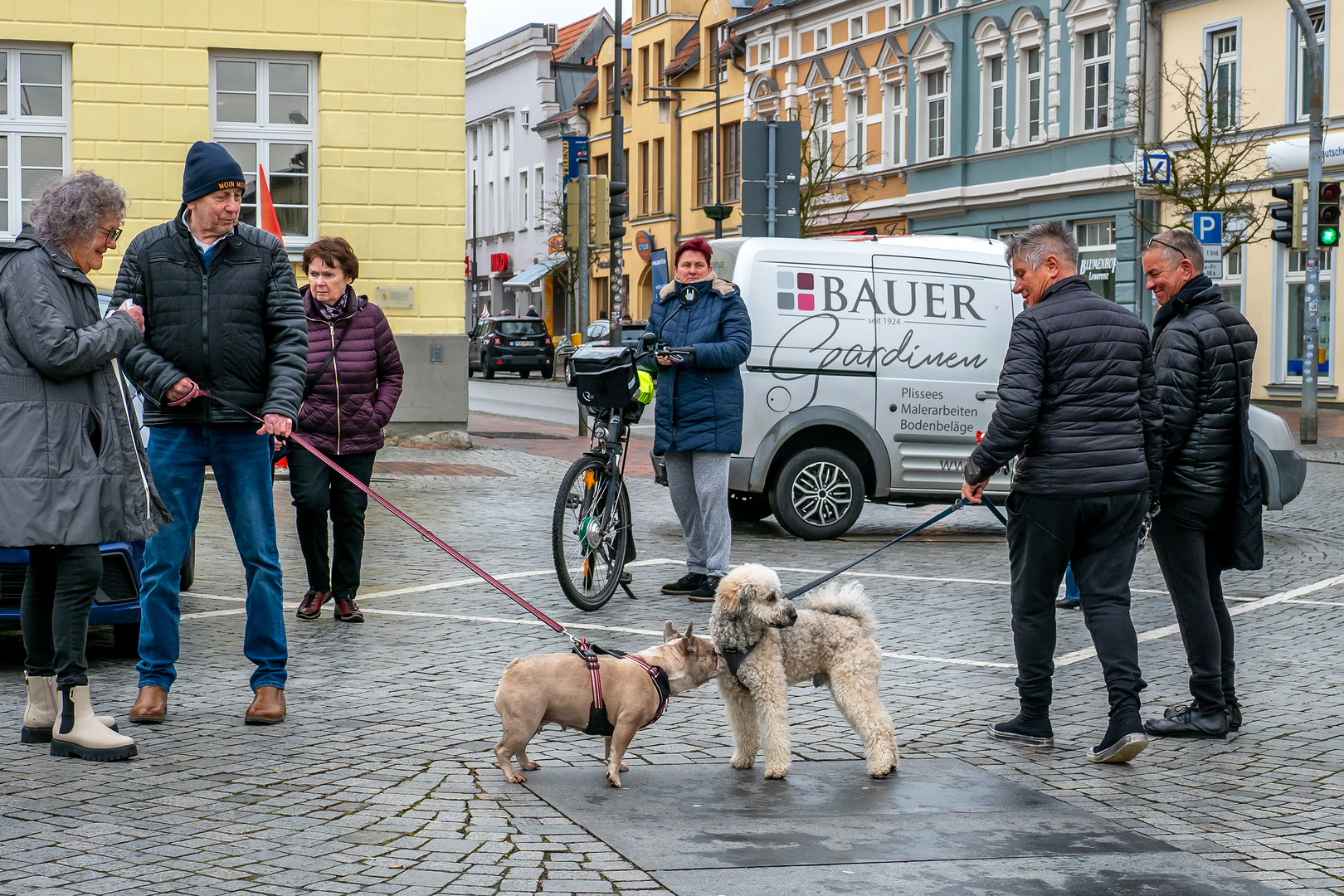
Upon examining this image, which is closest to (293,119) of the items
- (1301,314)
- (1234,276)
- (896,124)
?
(1301,314)

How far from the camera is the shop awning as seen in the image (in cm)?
6201

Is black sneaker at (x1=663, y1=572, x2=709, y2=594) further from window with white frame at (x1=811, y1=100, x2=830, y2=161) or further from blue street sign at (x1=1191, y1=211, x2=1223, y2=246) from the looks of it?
window with white frame at (x1=811, y1=100, x2=830, y2=161)

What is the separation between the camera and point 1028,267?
596 centimetres

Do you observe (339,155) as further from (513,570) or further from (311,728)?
(311,728)

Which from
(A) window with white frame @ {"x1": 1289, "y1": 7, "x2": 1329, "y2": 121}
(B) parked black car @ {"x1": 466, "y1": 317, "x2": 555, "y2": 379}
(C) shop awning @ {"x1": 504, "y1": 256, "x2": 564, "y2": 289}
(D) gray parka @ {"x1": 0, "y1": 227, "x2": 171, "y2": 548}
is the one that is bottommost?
(D) gray parka @ {"x1": 0, "y1": 227, "x2": 171, "y2": 548}

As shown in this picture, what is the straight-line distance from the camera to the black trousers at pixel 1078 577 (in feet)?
19.0

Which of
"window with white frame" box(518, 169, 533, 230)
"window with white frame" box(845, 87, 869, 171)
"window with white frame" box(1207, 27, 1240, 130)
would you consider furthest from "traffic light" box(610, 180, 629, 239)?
"window with white frame" box(518, 169, 533, 230)

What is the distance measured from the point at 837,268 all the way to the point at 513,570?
3.51m

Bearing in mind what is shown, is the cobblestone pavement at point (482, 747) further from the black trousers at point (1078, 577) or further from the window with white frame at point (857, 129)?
the window with white frame at point (857, 129)

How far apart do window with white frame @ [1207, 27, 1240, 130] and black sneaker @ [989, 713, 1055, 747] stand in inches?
1128

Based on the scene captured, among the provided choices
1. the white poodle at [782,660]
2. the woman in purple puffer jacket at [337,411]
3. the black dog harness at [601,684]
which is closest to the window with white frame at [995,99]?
the woman in purple puffer jacket at [337,411]

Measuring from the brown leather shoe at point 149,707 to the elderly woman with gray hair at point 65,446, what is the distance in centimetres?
25

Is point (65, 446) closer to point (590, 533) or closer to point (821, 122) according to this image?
point (590, 533)

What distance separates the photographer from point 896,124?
43375mm
